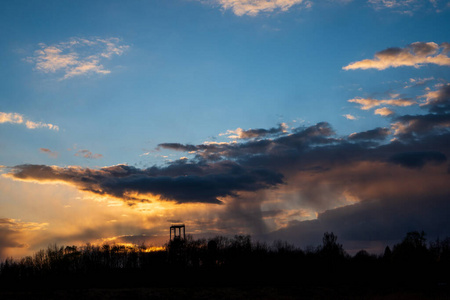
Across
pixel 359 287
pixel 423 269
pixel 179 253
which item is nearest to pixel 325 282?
pixel 359 287

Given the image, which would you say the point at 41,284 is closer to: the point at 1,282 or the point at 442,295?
the point at 1,282

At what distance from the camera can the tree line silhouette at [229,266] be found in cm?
8531

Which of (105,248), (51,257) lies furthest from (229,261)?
(51,257)

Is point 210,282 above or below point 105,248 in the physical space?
below

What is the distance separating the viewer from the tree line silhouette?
85312 millimetres

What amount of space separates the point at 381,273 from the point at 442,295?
26384 mm

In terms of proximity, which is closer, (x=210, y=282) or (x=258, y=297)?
(x=258, y=297)

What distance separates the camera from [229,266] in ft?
335

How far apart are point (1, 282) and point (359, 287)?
2811 inches

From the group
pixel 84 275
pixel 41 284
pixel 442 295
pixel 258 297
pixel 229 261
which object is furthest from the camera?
pixel 229 261

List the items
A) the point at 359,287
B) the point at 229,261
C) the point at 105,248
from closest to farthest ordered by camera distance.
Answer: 1. the point at 359,287
2. the point at 229,261
3. the point at 105,248

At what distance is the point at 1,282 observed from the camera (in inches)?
3418

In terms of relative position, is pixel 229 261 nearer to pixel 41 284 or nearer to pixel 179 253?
pixel 179 253

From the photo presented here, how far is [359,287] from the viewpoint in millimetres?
79750
